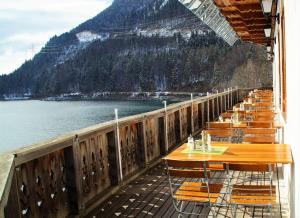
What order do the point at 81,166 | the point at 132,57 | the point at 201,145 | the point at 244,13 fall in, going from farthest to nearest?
the point at 132,57 < the point at 244,13 < the point at 81,166 < the point at 201,145

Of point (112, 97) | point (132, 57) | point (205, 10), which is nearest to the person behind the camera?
point (205, 10)

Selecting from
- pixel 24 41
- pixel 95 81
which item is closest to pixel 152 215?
pixel 95 81

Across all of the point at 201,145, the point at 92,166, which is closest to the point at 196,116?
the point at 92,166

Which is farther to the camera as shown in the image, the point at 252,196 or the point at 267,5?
the point at 267,5

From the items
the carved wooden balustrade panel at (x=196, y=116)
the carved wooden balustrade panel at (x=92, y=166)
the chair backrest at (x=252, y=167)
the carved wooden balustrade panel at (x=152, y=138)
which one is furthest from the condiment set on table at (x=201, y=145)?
the carved wooden balustrade panel at (x=196, y=116)

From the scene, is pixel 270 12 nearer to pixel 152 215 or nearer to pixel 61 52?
pixel 152 215

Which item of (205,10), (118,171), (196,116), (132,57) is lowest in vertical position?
(118,171)

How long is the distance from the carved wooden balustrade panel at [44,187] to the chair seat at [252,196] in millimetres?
1856

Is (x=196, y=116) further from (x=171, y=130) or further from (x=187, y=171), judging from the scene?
(x=187, y=171)

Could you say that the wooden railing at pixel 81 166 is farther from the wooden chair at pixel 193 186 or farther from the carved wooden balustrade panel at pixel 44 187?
the wooden chair at pixel 193 186

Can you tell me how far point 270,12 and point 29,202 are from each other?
16.5ft

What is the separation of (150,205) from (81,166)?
38.3 inches

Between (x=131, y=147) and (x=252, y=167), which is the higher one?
(x=252, y=167)

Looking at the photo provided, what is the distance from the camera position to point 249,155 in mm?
3773
